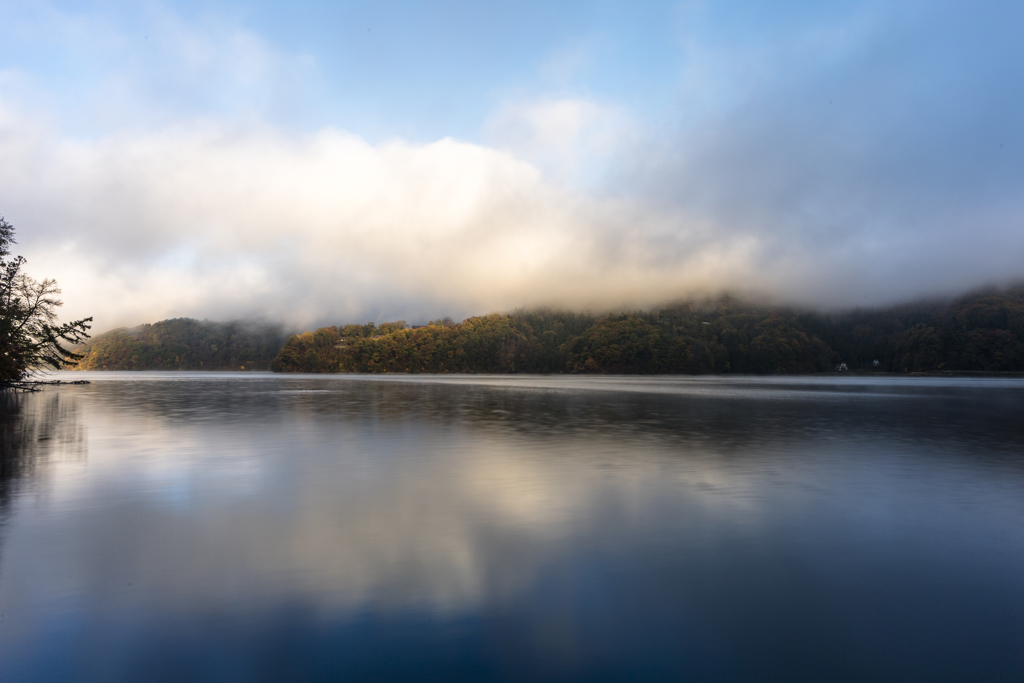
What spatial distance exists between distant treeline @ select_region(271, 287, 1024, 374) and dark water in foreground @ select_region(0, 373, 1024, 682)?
126743 millimetres

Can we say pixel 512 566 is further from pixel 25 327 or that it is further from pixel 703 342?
pixel 703 342

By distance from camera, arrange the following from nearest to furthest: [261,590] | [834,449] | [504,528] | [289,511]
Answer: [261,590] < [504,528] < [289,511] < [834,449]

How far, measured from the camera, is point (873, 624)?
16.3 ft

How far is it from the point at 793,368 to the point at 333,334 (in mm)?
132257

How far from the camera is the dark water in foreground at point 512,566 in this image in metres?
4.45

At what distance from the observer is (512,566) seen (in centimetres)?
642

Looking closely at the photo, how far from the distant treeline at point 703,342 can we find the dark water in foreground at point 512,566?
127 meters

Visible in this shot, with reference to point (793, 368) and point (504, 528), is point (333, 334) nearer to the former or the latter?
point (793, 368)

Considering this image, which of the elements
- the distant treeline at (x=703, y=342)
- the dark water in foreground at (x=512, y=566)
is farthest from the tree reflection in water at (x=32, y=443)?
the distant treeline at (x=703, y=342)

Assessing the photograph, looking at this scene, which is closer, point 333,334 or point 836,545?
point 836,545

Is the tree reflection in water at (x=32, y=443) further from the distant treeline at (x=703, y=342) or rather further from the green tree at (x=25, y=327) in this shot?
the distant treeline at (x=703, y=342)

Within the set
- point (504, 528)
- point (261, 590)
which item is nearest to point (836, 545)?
point (504, 528)

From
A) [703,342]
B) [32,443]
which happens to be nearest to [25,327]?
[32,443]

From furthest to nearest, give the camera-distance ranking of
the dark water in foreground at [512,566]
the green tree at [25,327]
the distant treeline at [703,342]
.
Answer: the distant treeline at [703,342] < the green tree at [25,327] < the dark water in foreground at [512,566]
